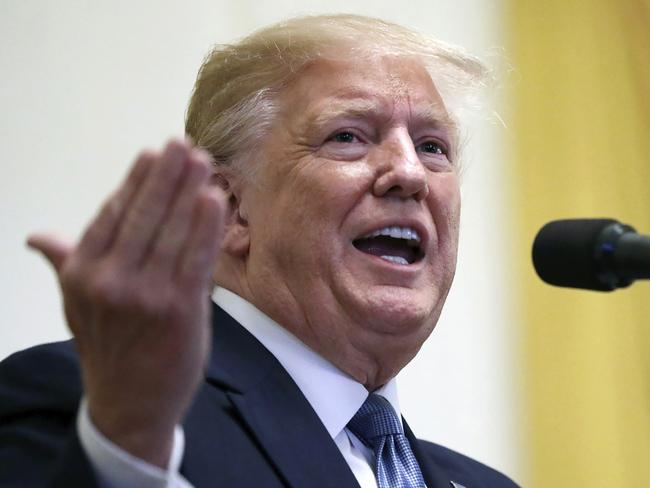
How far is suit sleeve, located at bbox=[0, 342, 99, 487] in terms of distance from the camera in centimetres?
135

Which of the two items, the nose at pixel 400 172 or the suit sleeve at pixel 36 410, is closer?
the suit sleeve at pixel 36 410

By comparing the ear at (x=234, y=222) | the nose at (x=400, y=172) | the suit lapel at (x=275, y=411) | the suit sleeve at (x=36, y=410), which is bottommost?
the suit sleeve at (x=36, y=410)

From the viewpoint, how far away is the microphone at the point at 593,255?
1188mm

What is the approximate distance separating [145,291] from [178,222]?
8cm

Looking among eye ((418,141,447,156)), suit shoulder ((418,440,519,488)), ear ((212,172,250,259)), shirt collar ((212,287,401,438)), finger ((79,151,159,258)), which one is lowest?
suit shoulder ((418,440,519,488))

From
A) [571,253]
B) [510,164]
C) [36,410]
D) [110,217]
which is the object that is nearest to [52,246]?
[110,217]

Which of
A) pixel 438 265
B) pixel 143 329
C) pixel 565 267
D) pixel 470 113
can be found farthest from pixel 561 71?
pixel 143 329

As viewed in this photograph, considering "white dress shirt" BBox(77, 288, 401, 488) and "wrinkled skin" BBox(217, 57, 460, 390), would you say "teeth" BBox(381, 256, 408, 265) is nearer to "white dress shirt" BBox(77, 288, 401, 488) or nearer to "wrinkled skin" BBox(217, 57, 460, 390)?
"wrinkled skin" BBox(217, 57, 460, 390)

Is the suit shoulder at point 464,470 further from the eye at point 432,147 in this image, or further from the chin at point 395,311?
the eye at point 432,147

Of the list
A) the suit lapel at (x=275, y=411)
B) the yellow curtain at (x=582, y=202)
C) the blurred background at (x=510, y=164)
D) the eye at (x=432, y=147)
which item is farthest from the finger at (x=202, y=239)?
the yellow curtain at (x=582, y=202)

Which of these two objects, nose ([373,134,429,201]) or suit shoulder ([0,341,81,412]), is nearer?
suit shoulder ([0,341,81,412])

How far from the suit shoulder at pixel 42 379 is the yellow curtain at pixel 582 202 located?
204 cm

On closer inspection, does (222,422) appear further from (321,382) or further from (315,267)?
(315,267)

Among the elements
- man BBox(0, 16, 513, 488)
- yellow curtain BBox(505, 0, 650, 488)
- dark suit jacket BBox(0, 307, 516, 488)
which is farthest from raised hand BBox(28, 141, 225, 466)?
yellow curtain BBox(505, 0, 650, 488)
